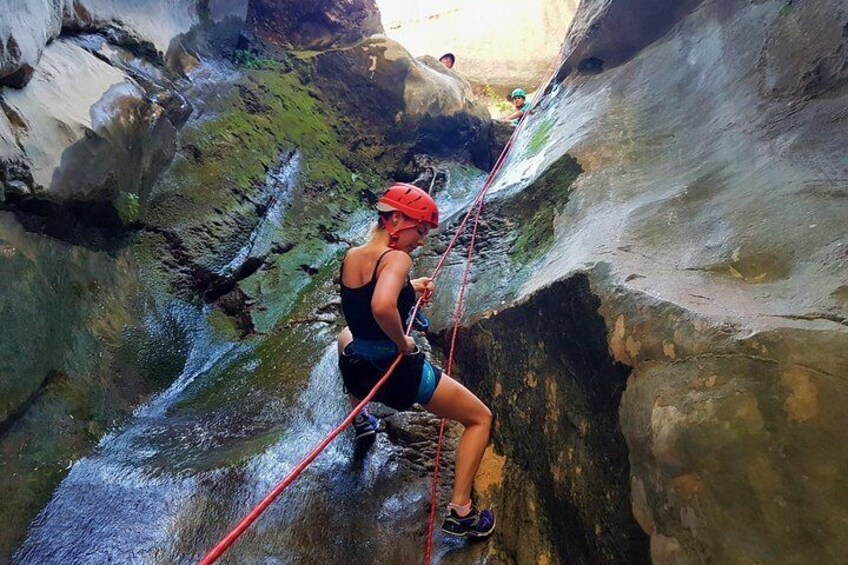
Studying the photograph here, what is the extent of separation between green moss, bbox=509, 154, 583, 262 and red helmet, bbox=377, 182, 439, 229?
164 centimetres

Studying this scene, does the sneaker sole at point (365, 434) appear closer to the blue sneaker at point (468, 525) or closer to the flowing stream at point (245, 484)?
the flowing stream at point (245, 484)

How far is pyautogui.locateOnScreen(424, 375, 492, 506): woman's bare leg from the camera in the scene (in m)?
2.94

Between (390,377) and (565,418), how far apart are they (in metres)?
Result: 0.96

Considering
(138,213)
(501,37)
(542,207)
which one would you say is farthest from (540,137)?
(501,37)

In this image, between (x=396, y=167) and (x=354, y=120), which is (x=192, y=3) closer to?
(x=354, y=120)

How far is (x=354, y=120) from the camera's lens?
30.7ft

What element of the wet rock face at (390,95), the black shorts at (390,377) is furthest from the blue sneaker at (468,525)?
the wet rock face at (390,95)

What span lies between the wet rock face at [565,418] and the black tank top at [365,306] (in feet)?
2.77

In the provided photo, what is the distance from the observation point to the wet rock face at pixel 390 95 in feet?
31.0

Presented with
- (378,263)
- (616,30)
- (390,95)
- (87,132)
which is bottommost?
(378,263)

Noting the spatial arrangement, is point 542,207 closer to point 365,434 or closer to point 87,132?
point 365,434

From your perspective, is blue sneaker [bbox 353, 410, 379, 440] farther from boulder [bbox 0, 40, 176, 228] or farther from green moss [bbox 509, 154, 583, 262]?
boulder [bbox 0, 40, 176, 228]

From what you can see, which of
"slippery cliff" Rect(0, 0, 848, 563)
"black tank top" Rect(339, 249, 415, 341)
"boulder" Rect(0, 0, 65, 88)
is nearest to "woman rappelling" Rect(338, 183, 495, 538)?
"black tank top" Rect(339, 249, 415, 341)

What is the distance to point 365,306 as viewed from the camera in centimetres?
290
